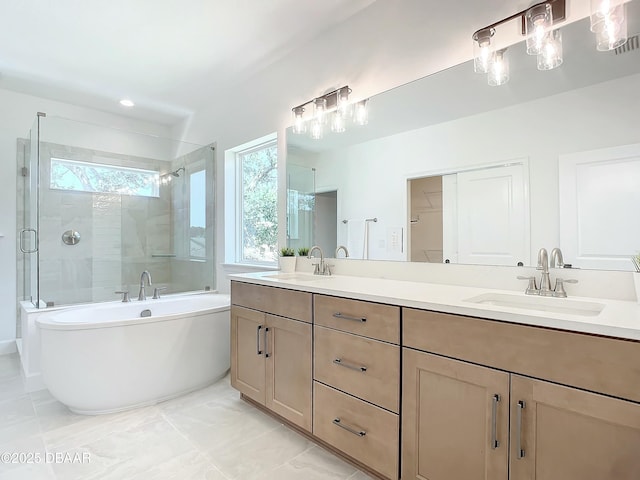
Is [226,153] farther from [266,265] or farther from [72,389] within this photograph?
[72,389]

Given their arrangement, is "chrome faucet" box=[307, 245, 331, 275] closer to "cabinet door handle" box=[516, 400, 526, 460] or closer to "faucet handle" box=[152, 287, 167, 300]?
"cabinet door handle" box=[516, 400, 526, 460]

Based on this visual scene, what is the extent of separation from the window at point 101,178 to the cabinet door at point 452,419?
339 cm

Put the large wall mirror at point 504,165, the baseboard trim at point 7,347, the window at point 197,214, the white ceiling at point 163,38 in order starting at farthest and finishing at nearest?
the window at point 197,214, the baseboard trim at point 7,347, the white ceiling at point 163,38, the large wall mirror at point 504,165

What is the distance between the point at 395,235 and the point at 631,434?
1347 mm

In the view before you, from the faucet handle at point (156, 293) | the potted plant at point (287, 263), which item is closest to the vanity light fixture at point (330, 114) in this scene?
the potted plant at point (287, 263)

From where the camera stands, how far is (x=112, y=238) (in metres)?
3.48

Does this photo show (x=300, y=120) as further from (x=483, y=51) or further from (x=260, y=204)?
(x=483, y=51)

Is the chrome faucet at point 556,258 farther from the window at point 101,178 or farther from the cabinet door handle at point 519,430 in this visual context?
the window at point 101,178

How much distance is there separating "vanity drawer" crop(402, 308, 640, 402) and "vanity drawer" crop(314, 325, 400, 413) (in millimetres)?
171

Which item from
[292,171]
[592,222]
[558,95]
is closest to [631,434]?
[592,222]

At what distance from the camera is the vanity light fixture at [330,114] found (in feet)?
7.54

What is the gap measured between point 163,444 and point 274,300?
957 millimetres

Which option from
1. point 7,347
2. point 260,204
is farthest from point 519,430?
point 7,347

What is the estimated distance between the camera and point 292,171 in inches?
110
